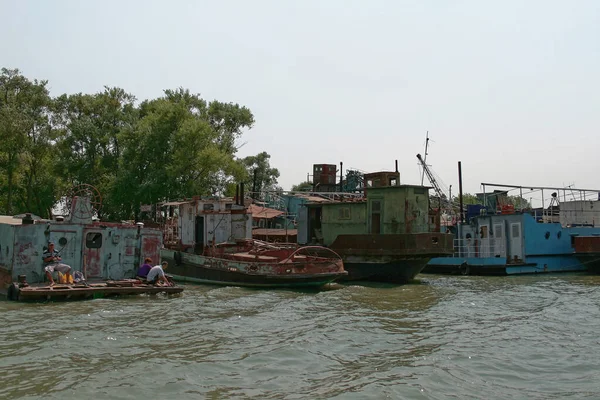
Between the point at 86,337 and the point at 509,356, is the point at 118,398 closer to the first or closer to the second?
the point at 86,337

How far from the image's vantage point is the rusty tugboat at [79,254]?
1554cm

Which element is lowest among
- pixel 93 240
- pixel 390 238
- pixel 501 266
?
pixel 501 266

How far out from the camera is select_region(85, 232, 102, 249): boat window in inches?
688

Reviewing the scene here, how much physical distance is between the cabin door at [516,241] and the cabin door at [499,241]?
387mm

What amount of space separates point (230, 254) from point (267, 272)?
9.33 feet

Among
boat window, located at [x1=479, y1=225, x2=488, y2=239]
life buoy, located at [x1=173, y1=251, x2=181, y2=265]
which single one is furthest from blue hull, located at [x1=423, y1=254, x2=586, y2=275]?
life buoy, located at [x1=173, y1=251, x2=181, y2=265]

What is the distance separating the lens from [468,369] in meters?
9.28

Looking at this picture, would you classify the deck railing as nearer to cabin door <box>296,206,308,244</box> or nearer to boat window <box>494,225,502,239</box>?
boat window <box>494,225,502,239</box>

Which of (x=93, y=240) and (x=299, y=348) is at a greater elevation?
(x=93, y=240)

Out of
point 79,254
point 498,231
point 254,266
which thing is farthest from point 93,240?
point 498,231

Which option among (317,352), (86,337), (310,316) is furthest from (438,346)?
(86,337)

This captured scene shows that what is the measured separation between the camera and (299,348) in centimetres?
1048

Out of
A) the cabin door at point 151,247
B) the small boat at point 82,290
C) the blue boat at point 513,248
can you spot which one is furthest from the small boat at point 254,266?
the blue boat at point 513,248

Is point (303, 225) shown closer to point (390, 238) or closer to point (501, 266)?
point (390, 238)
